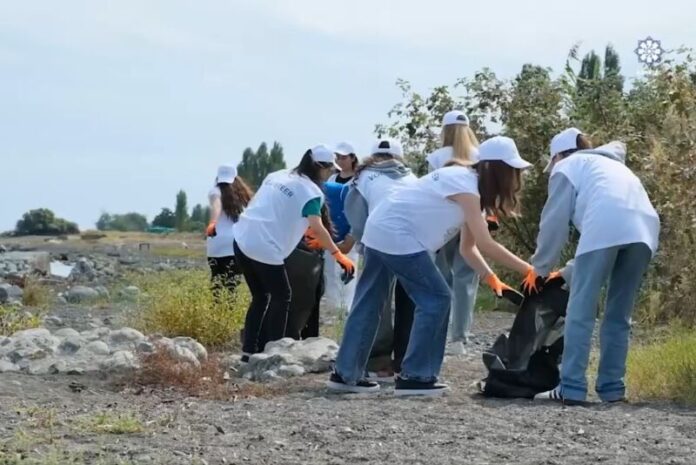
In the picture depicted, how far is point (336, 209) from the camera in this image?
1110 centimetres

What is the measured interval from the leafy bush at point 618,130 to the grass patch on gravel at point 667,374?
2576 mm

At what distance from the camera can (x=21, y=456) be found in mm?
6059

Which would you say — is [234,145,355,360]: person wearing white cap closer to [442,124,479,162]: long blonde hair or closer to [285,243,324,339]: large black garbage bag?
[285,243,324,339]: large black garbage bag

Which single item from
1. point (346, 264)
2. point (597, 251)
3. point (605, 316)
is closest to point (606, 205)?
point (597, 251)

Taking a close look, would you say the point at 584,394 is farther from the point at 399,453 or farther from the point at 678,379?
the point at 399,453

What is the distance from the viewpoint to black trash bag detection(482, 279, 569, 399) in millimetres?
8484

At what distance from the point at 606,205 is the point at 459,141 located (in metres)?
1.60

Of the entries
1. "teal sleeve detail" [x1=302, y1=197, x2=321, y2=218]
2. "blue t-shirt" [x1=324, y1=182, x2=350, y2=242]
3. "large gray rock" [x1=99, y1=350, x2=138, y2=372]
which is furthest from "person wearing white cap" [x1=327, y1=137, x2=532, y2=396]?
"blue t-shirt" [x1=324, y1=182, x2=350, y2=242]

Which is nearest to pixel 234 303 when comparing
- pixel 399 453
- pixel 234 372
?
pixel 234 372

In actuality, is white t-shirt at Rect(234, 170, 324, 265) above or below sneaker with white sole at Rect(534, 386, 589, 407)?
above

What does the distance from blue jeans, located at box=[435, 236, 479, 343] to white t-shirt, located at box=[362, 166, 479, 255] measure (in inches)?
109

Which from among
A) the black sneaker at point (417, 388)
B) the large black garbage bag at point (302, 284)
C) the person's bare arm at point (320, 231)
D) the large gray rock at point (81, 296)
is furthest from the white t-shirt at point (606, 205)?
the large gray rock at point (81, 296)

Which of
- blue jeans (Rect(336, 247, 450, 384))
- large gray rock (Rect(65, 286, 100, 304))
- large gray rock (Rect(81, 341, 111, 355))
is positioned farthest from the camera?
large gray rock (Rect(65, 286, 100, 304))

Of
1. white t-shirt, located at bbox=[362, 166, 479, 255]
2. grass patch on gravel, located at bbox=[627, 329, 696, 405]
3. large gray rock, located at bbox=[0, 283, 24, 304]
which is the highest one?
white t-shirt, located at bbox=[362, 166, 479, 255]
